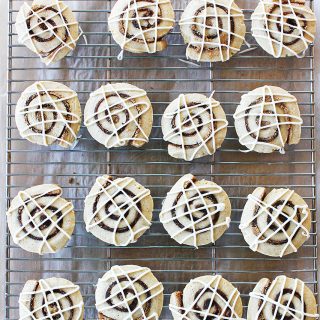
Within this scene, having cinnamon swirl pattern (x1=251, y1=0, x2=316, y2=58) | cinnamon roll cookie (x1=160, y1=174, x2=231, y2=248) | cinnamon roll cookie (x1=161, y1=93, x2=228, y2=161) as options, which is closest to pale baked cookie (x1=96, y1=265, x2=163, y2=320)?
cinnamon roll cookie (x1=160, y1=174, x2=231, y2=248)

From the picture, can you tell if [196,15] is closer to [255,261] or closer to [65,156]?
[65,156]

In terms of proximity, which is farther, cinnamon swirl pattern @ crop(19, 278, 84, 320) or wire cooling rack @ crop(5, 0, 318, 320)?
wire cooling rack @ crop(5, 0, 318, 320)

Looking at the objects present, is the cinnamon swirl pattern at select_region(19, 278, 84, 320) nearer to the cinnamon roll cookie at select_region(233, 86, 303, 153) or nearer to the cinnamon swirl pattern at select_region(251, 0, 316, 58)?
the cinnamon roll cookie at select_region(233, 86, 303, 153)

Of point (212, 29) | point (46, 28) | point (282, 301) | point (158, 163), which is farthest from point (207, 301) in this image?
point (46, 28)

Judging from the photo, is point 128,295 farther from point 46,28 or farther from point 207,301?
point 46,28

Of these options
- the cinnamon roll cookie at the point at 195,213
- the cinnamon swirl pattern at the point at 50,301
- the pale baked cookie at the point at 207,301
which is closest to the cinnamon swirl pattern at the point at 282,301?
the pale baked cookie at the point at 207,301

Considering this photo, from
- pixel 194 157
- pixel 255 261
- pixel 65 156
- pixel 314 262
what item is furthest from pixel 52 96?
pixel 314 262
